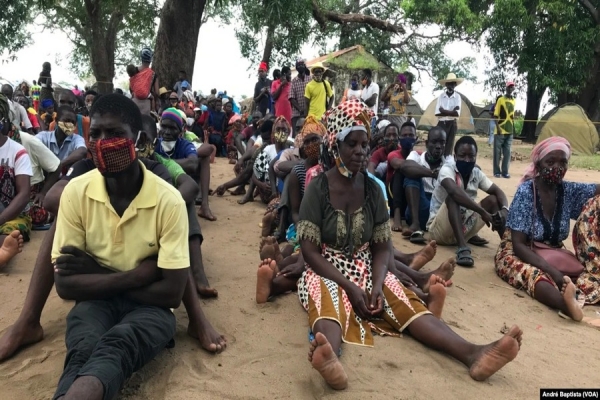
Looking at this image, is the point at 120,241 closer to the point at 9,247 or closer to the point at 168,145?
the point at 9,247

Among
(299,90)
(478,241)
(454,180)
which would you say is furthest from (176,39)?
(478,241)

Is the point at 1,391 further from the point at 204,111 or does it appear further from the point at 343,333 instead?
the point at 204,111

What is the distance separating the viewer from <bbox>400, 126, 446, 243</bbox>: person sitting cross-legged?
5.57m

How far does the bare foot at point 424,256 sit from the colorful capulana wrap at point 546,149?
1.09m

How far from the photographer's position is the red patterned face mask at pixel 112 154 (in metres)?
2.35

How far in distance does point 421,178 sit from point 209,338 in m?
3.64

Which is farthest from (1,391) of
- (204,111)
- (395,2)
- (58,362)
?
(395,2)

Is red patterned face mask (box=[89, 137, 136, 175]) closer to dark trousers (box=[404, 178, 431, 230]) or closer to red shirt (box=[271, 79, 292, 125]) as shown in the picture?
dark trousers (box=[404, 178, 431, 230])

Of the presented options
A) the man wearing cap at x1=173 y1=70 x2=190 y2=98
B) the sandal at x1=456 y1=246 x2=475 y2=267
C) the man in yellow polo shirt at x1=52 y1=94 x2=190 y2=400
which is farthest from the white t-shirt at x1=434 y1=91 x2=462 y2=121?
the man in yellow polo shirt at x1=52 y1=94 x2=190 y2=400

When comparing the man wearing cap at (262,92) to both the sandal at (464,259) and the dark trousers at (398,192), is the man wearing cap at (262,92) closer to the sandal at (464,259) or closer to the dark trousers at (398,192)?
the dark trousers at (398,192)

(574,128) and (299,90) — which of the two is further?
(574,128)

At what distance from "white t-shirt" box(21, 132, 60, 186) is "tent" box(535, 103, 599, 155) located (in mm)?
15119

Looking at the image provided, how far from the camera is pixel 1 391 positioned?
2.37 meters

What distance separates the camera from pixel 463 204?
497 centimetres
